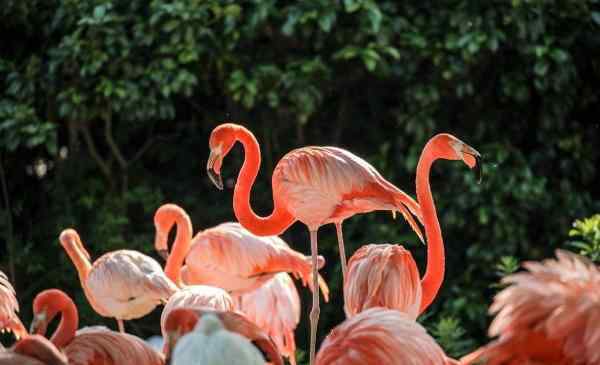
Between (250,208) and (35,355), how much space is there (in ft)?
5.23

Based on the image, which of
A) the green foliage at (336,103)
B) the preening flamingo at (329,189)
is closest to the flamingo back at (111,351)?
the preening flamingo at (329,189)

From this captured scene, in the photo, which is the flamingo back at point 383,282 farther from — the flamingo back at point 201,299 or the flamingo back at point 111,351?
the flamingo back at point 111,351

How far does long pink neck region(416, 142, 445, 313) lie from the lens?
403 centimetres

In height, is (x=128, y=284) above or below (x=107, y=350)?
below

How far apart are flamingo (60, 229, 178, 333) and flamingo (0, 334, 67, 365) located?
5.31 ft

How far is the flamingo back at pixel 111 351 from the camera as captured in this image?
10.7 feet

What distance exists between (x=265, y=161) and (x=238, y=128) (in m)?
2.46

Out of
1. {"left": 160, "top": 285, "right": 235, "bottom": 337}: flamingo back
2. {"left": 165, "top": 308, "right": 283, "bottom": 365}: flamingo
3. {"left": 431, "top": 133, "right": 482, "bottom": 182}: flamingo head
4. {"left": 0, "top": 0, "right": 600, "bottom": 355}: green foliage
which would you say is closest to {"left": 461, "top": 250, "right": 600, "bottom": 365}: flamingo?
{"left": 165, "top": 308, "right": 283, "bottom": 365}: flamingo

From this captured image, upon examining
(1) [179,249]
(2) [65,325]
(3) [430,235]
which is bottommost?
(1) [179,249]

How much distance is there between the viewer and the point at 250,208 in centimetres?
438

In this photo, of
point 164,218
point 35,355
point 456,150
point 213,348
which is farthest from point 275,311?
point 213,348

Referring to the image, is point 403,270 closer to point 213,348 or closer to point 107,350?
point 107,350

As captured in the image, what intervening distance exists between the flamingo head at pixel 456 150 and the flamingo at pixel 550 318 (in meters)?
1.11

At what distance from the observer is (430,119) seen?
6.12m
